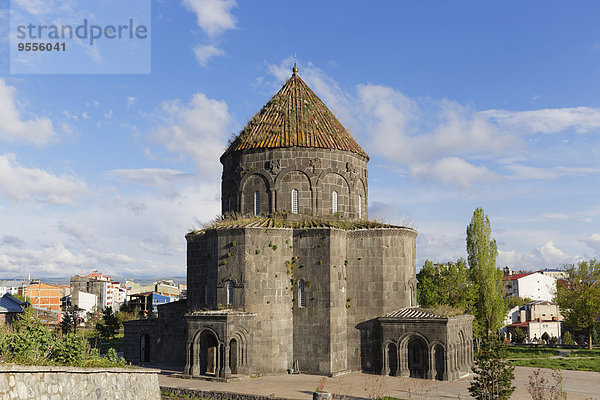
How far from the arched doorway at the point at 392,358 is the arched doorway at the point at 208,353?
806cm

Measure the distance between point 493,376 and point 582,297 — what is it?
108ft

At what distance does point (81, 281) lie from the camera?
331 feet

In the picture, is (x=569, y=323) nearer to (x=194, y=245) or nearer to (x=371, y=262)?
(x=371, y=262)

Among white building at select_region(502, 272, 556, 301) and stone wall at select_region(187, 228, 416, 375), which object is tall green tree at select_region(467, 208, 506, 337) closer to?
stone wall at select_region(187, 228, 416, 375)

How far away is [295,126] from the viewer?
28984 mm

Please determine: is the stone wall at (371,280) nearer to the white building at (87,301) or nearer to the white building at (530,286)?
the white building at (87,301)

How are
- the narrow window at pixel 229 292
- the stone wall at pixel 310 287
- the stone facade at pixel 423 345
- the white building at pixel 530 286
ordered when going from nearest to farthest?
1. the stone facade at pixel 423 345
2. the stone wall at pixel 310 287
3. the narrow window at pixel 229 292
4. the white building at pixel 530 286

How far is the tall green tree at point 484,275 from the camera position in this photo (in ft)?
117

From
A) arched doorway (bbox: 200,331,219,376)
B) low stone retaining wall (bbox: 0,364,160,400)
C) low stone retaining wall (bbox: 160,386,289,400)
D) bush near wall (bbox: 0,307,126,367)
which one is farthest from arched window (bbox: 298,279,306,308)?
bush near wall (bbox: 0,307,126,367)

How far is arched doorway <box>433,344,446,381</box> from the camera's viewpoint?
76.1 feet

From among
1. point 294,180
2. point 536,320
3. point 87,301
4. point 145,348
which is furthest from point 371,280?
point 87,301

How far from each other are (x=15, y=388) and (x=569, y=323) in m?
43.9

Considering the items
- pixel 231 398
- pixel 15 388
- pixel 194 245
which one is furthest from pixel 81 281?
pixel 15 388

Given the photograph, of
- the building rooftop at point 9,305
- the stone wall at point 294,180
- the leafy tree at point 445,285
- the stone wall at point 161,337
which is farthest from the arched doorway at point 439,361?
the building rooftop at point 9,305
